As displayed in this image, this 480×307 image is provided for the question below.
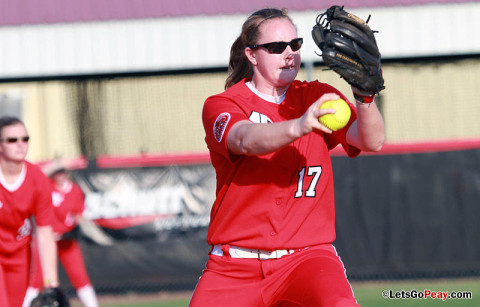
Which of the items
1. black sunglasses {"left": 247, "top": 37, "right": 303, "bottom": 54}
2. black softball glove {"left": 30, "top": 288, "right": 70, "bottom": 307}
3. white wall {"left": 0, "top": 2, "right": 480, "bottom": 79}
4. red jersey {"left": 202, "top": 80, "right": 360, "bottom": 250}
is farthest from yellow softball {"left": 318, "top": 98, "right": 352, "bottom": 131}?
white wall {"left": 0, "top": 2, "right": 480, "bottom": 79}

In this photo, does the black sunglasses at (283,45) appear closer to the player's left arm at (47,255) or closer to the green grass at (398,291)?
the player's left arm at (47,255)

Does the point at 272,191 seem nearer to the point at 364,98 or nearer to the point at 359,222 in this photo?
the point at 364,98

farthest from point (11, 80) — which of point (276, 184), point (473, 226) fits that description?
point (276, 184)

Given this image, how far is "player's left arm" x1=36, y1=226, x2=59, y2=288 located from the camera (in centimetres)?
573

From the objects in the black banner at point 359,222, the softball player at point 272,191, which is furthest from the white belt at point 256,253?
the black banner at point 359,222

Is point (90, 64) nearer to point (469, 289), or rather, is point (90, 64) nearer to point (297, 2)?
point (297, 2)

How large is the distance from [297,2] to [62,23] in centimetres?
433

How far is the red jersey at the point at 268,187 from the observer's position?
12.1ft

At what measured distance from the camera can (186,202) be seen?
10641 millimetres

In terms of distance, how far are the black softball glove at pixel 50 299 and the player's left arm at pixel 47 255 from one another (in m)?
0.38

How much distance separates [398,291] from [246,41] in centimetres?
652

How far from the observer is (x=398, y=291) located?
9.88 m

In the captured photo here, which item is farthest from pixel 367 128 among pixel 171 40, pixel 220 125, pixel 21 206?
pixel 171 40
